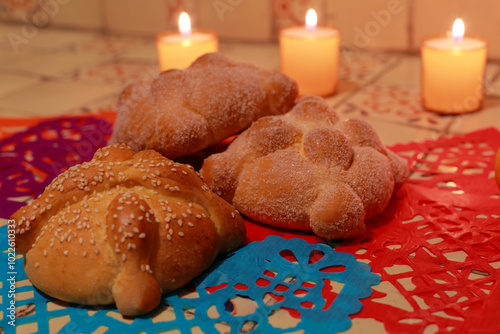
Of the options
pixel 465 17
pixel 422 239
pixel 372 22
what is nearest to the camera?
pixel 422 239

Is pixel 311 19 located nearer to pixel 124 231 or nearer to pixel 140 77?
pixel 140 77

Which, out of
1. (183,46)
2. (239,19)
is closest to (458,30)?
(183,46)

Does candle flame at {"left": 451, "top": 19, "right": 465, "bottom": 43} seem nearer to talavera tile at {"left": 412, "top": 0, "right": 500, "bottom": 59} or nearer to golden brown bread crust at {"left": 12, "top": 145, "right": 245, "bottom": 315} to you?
talavera tile at {"left": 412, "top": 0, "right": 500, "bottom": 59}

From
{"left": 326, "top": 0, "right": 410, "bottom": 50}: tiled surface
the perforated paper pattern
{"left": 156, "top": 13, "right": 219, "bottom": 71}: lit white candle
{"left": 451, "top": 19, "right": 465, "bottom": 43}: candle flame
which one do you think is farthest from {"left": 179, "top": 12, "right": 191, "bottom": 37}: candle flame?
{"left": 451, "top": 19, "right": 465, "bottom": 43}: candle flame

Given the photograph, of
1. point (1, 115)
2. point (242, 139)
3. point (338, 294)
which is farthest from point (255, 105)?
point (1, 115)

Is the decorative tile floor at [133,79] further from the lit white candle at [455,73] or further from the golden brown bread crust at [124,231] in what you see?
the golden brown bread crust at [124,231]

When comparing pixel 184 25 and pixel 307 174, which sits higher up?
pixel 184 25

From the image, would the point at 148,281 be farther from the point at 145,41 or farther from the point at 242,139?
the point at 145,41
